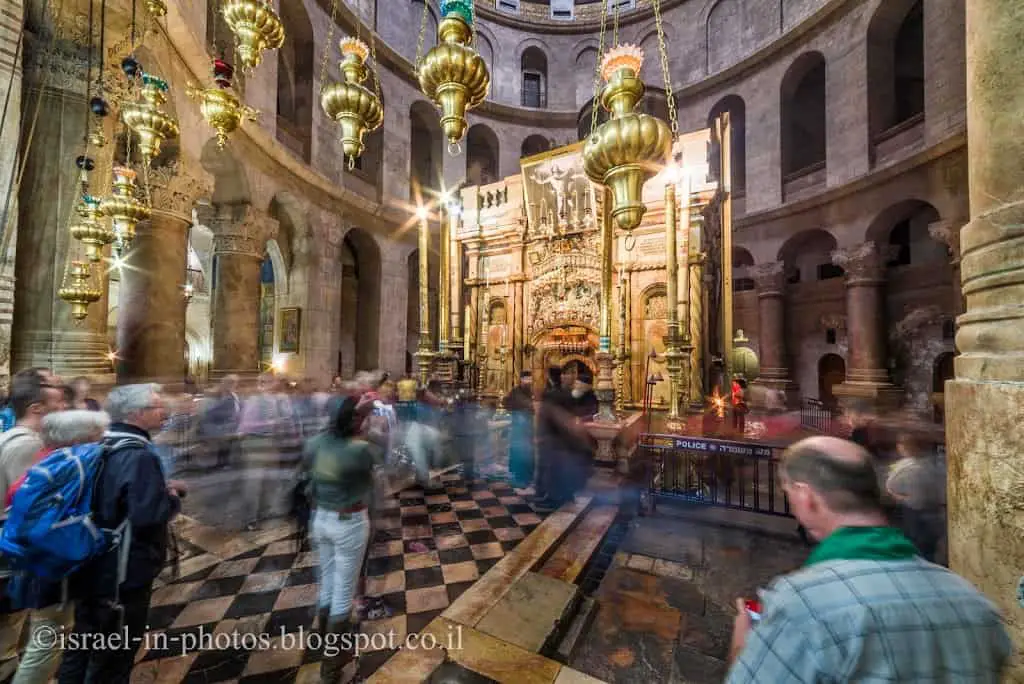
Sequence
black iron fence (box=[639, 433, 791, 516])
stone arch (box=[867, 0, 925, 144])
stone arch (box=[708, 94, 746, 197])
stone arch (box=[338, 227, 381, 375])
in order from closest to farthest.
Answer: black iron fence (box=[639, 433, 791, 516]), stone arch (box=[867, 0, 925, 144]), stone arch (box=[338, 227, 381, 375]), stone arch (box=[708, 94, 746, 197])

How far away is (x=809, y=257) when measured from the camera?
14.6 m

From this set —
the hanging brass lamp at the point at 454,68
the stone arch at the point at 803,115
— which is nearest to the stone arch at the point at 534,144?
the stone arch at the point at 803,115

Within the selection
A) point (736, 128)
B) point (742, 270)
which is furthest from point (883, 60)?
point (742, 270)

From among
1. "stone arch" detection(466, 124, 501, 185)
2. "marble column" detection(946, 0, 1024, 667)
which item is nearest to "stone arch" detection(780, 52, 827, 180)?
"stone arch" detection(466, 124, 501, 185)

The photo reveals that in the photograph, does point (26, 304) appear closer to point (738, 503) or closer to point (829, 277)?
point (738, 503)

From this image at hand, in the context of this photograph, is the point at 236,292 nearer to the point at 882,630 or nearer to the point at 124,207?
the point at 124,207

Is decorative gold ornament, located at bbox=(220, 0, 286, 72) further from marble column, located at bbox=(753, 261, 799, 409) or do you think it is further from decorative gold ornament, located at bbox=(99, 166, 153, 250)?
marble column, located at bbox=(753, 261, 799, 409)

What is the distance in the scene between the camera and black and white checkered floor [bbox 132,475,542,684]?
2.59 metres

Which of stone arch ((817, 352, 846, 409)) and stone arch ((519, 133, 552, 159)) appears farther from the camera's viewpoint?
stone arch ((519, 133, 552, 159))

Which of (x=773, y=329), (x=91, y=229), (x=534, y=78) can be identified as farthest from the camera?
(x=534, y=78)

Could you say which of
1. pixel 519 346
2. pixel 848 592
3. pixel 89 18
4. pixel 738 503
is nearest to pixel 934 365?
pixel 738 503

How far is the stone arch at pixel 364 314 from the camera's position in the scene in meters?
14.2

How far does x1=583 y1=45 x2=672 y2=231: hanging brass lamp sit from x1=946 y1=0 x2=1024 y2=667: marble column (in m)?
1.55

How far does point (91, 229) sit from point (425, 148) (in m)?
15.9
